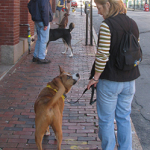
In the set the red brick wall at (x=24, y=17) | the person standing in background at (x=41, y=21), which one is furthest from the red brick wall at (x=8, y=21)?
the red brick wall at (x=24, y=17)

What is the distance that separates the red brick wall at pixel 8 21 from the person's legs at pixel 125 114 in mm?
5068

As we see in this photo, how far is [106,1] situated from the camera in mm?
2768

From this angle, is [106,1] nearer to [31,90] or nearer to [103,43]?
[103,43]

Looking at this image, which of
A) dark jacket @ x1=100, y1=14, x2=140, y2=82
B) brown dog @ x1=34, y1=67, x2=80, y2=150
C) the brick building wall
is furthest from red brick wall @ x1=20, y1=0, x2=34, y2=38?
dark jacket @ x1=100, y1=14, x2=140, y2=82

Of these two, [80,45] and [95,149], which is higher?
[80,45]

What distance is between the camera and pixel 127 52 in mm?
2768

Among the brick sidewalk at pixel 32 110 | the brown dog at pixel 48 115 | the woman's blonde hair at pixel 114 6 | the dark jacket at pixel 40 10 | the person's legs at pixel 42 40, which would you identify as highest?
the dark jacket at pixel 40 10

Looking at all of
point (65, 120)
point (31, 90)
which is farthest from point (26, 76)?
point (65, 120)

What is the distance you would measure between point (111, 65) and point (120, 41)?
292 millimetres

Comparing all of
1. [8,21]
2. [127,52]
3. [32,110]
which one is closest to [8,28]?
[8,21]

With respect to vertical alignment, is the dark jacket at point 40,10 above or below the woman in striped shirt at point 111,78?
above

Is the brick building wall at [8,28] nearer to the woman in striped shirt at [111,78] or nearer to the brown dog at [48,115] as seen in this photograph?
the brown dog at [48,115]

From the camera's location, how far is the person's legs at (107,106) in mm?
2926

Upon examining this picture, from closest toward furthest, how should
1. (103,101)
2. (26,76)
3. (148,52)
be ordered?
(103,101)
(26,76)
(148,52)
